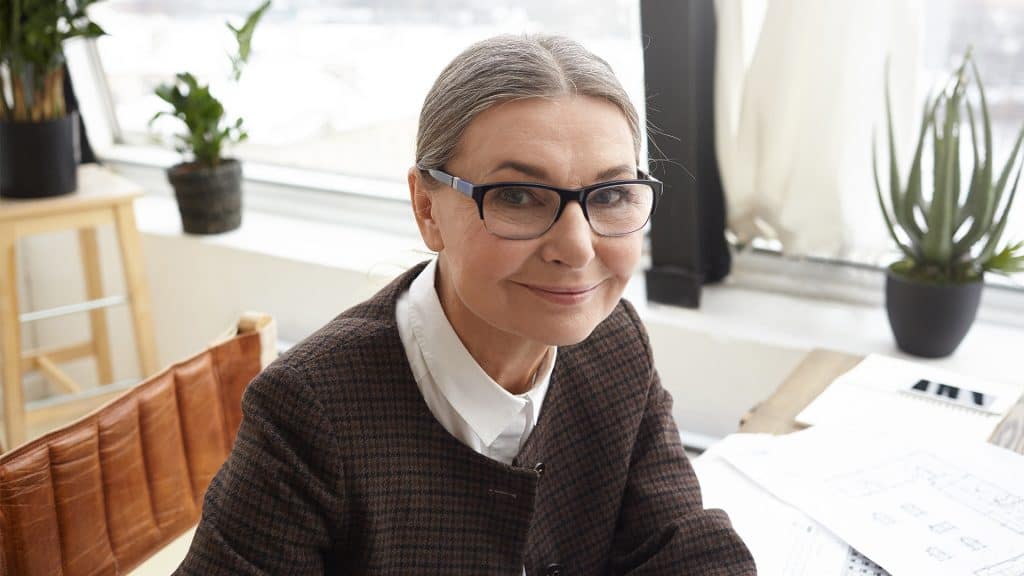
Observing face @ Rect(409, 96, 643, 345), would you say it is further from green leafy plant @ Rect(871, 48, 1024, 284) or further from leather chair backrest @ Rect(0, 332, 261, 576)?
green leafy plant @ Rect(871, 48, 1024, 284)

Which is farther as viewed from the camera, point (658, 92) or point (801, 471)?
point (658, 92)

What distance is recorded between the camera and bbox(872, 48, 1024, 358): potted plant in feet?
6.03

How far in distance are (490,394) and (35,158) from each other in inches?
83.0

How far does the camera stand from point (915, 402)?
158 centimetres

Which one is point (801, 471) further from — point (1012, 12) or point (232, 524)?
point (1012, 12)

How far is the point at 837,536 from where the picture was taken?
126cm

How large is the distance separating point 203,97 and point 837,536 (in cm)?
216

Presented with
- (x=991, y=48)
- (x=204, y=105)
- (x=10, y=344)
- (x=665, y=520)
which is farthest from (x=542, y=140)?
(x=10, y=344)

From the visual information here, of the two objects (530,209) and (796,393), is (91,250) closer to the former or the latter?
(796,393)

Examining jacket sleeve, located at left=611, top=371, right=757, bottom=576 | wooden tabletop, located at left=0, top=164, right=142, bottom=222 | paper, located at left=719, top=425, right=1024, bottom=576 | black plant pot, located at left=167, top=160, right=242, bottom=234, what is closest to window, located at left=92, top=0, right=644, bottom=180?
black plant pot, located at left=167, top=160, right=242, bottom=234

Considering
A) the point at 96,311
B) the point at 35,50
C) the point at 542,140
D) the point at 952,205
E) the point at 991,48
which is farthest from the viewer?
the point at 96,311

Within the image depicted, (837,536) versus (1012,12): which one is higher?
(1012,12)

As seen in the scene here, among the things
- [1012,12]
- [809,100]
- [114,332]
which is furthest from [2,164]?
[1012,12]

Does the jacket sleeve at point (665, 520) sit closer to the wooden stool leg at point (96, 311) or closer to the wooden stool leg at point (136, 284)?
the wooden stool leg at point (136, 284)
